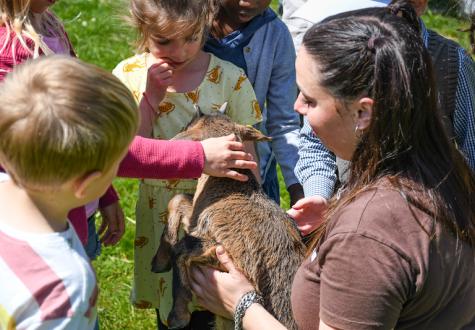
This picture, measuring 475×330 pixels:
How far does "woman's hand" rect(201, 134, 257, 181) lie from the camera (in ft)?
11.9

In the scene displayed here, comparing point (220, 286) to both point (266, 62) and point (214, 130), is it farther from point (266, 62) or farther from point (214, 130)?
point (266, 62)

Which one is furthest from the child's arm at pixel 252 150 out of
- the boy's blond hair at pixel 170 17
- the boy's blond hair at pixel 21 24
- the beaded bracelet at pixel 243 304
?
the boy's blond hair at pixel 21 24

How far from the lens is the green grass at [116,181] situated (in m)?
5.26

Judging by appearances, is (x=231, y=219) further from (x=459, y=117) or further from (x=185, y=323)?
(x=459, y=117)

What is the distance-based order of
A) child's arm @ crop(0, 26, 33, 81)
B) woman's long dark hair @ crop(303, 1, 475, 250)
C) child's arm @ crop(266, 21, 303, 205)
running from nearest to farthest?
woman's long dark hair @ crop(303, 1, 475, 250)
child's arm @ crop(0, 26, 33, 81)
child's arm @ crop(266, 21, 303, 205)

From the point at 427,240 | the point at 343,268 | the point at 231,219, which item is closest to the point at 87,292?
the point at 343,268

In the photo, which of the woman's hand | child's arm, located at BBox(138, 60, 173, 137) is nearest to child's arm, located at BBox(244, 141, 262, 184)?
the woman's hand

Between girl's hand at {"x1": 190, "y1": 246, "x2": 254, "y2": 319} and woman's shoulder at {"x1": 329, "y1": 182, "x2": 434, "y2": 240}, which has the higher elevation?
woman's shoulder at {"x1": 329, "y1": 182, "x2": 434, "y2": 240}

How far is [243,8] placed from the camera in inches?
167

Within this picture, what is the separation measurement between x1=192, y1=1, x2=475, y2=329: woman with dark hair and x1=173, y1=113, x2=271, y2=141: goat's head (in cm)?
109

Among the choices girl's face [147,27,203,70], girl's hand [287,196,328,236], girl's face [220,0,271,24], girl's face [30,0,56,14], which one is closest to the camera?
girl's face [30,0,56,14]

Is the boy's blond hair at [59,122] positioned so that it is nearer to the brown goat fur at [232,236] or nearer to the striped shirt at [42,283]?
the striped shirt at [42,283]

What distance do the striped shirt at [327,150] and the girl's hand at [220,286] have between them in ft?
2.36

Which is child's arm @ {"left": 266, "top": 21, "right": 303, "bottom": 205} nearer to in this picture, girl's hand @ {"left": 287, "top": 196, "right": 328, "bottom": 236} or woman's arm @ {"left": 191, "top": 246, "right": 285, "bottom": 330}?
girl's hand @ {"left": 287, "top": 196, "right": 328, "bottom": 236}
